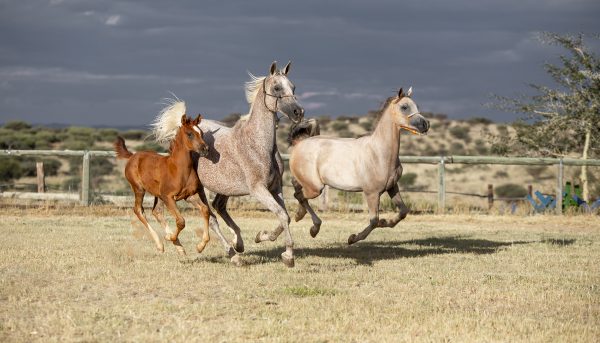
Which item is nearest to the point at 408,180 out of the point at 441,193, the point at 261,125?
the point at 441,193

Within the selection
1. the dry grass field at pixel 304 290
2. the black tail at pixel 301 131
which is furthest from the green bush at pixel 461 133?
the black tail at pixel 301 131

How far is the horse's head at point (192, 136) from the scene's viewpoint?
10.5 meters

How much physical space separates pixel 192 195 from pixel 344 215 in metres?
9.71

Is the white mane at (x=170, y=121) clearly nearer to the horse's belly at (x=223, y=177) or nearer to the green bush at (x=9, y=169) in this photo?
the horse's belly at (x=223, y=177)

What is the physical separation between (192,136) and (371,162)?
2.85 m

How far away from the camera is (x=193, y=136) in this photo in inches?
418

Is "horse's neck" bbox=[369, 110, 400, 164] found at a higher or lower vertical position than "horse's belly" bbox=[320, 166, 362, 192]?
higher

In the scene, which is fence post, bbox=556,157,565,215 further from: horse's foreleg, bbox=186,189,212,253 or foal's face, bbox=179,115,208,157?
foal's face, bbox=179,115,208,157

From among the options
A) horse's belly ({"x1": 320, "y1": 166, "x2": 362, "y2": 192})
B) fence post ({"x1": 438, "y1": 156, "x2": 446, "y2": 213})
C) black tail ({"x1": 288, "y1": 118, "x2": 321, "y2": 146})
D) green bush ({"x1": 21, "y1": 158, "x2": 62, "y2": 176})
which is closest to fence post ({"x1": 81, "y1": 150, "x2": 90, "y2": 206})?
black tail ({"x1": 288, "y1": 118, "x2": 321, "y2": 146})

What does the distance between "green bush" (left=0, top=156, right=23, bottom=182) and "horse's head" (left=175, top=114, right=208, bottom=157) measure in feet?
102

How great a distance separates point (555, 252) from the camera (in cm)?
1309

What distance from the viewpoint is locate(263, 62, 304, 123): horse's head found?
10.6 metres

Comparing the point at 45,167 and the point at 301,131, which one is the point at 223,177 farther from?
the point at 45,167

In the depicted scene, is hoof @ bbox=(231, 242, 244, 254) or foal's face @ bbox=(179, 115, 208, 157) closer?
foal's face @ bbox=(179, 115, 208, 157)
